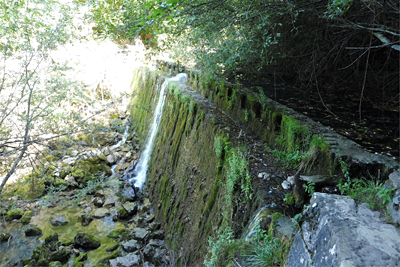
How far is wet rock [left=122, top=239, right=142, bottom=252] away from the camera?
521 centimetres

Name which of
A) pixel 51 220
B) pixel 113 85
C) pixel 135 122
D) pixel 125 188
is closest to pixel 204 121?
pixel 125 188

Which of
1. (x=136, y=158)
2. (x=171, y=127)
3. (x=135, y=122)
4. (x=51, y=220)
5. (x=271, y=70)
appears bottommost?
(x=51, y=220)

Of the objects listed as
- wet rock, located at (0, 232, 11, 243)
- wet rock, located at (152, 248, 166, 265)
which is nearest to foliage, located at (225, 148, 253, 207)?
wet rock, located at (152, 248, 166, 265)

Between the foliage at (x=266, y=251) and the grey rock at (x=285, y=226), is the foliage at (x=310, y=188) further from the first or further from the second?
the foliage at (x=266, y=251)

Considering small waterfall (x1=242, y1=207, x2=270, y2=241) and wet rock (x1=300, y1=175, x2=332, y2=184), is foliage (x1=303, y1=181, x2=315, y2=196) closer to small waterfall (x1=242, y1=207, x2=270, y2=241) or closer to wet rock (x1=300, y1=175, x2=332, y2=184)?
wet rock (x1=300, y1=175, x2=332, y2=184)

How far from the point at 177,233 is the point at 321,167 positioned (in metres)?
2.82

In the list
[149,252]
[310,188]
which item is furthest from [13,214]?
[310,188]

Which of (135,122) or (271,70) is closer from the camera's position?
(271,70)

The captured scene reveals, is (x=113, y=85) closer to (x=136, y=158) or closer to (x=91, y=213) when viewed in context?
(x=136, y=158)

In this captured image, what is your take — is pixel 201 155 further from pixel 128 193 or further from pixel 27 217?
pixel 27 217

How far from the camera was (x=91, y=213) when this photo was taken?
22.2ft

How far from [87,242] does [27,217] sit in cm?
217

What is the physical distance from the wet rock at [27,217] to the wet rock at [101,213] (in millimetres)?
1550

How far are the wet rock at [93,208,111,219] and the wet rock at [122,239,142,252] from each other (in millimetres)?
1595
